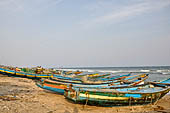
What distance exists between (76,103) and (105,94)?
6.13ft

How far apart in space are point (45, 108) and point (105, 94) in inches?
130

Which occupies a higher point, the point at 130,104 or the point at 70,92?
the point at 70,92

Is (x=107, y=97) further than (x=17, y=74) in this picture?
No

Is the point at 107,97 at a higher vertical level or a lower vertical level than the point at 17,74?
lower

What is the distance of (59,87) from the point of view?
34.2ft

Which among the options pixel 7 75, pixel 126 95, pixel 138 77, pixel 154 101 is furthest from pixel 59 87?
pixel 7 75

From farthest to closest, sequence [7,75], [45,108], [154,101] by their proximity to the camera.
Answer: [7,75]
[154,101]
[45,108]

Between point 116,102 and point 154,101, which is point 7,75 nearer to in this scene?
point 116,102

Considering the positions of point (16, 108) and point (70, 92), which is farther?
point (70, 92)

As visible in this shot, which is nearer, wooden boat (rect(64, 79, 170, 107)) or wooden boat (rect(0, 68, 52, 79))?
wooden boat (rect(64, 79, 170, 107))

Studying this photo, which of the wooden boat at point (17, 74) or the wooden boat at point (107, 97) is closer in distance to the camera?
the wooden boat at point (107, 97)

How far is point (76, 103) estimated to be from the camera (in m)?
8.80

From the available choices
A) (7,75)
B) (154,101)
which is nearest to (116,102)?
(154,101)

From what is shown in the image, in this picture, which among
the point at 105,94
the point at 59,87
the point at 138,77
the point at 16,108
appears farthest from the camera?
the point at 138,77
